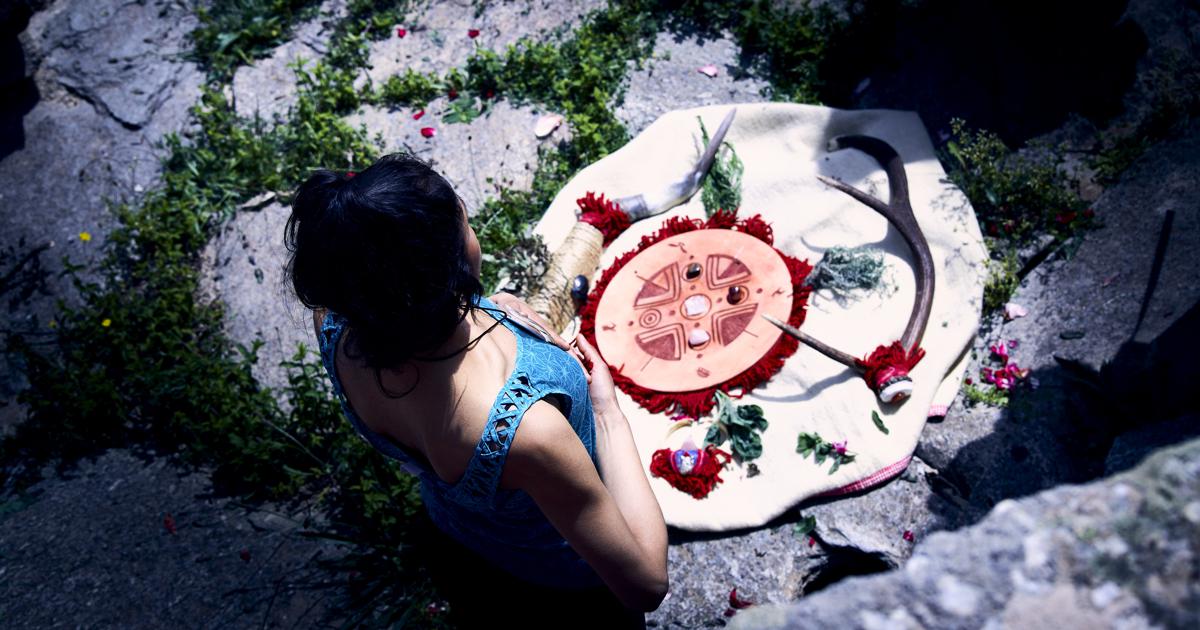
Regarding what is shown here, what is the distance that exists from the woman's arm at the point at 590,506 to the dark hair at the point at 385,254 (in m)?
0.37

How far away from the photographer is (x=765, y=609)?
1.21 m

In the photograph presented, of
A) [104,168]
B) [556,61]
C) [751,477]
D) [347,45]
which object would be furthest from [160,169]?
[751,477]

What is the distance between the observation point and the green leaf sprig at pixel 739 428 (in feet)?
12.1

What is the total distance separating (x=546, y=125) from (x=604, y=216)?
1016mm

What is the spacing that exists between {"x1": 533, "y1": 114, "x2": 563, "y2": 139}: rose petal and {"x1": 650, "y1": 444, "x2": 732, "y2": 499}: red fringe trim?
2378mm

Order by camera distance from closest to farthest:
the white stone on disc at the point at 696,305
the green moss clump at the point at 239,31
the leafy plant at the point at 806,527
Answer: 1. the leafy plant at the point at 806,527
2. the white stone on disc at the point at 696,305
3. the green moss clump at the point at 239,31

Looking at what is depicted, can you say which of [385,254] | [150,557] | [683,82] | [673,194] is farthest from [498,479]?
[683,82]

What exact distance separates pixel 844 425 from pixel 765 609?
2579mm

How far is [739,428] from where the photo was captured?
3.72 m

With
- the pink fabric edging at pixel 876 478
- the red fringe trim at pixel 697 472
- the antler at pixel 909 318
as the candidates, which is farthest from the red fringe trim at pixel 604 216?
the pink fabric edging at pixel 876 478

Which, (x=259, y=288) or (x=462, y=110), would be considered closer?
(x=259, y=288)

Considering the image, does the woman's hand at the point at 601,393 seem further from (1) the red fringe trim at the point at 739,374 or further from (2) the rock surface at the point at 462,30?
(2) the rock surface at the point at 462,30

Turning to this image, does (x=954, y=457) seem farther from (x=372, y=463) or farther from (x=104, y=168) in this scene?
(x=104, y=168)

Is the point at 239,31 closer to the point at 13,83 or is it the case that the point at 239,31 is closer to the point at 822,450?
the point at 13,83
